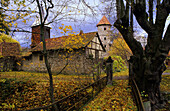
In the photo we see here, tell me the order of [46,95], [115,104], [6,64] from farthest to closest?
[6,64], [46,95], [115,104]

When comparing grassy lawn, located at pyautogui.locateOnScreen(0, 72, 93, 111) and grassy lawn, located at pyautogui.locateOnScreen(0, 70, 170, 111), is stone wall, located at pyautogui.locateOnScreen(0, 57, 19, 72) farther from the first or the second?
grassy lawn, located at pyautogui.locateOnScreen(0, 70, 170, 111)

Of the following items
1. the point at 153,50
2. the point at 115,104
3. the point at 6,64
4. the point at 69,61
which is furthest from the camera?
the point at 6,64

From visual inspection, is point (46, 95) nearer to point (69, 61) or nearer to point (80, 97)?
point (80, 97)

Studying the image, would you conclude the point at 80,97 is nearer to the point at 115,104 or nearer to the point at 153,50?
the point at 115,104

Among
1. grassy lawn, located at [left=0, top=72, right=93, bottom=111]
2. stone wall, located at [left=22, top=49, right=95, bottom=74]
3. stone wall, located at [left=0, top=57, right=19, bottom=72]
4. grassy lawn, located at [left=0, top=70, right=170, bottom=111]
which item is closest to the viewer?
grassy lawn, located at [left=0, top=70, right=170, bottom=111]

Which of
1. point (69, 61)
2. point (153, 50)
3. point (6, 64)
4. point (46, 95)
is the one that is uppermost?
point (153, 50)

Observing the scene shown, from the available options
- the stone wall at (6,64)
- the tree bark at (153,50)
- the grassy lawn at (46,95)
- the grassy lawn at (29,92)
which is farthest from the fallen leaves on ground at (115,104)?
the stone wall at (6,64)

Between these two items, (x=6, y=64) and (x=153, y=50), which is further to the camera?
(x=6, y=64)

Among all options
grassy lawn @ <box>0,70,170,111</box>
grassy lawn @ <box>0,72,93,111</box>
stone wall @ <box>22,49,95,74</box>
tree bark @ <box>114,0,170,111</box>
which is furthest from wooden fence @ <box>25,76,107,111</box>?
tree bark @ <box>114,0,170,111</box>

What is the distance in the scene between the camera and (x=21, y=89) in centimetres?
932

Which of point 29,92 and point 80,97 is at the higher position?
point 80,97

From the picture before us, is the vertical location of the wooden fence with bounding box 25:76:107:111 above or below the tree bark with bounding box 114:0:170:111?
below

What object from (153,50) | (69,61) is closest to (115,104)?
(153,50)

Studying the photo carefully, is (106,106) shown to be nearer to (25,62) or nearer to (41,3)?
(41,3)
